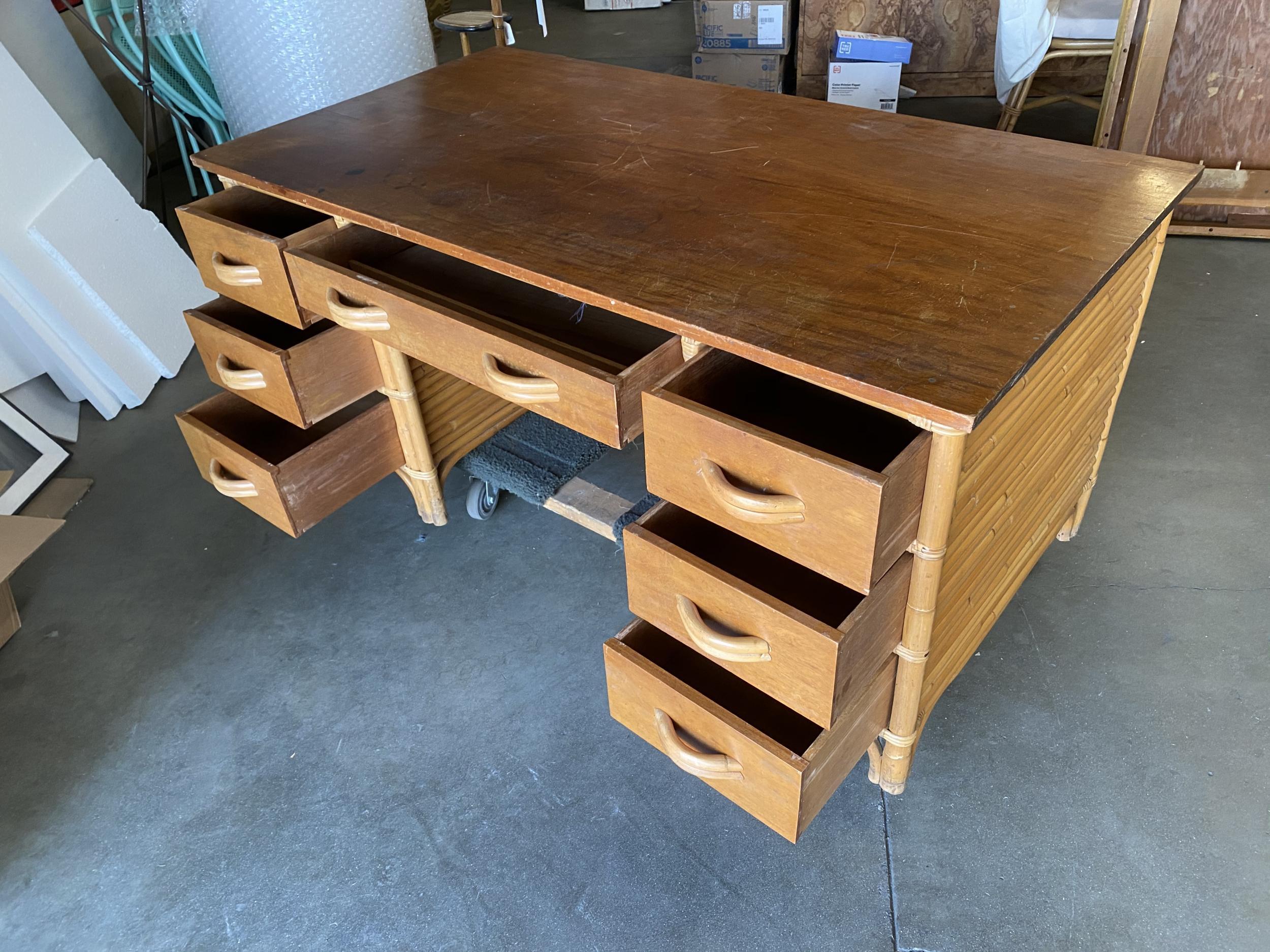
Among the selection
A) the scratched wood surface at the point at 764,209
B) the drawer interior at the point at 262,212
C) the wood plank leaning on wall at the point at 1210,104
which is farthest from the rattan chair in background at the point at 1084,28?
the drawer interior at the point at 262,212

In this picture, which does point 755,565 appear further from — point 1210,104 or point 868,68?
point 868,68

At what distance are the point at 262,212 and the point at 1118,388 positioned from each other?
139cm

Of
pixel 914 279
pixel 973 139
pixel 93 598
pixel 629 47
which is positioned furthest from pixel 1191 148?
pixel 93 598

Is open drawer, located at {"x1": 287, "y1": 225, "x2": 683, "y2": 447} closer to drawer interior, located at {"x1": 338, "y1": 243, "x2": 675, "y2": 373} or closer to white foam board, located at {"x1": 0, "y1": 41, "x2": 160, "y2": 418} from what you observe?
drawer interior, located at {"x1": 338, "y1": 243, "x2": 675, "y2": 373}

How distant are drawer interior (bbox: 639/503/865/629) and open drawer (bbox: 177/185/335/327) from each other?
2.12 ft

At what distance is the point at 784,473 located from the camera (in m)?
0.84

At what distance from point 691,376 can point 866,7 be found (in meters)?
3.05

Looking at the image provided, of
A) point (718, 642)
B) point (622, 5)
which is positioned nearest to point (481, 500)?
point (718, 642)

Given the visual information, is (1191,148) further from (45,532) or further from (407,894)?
(45,532)

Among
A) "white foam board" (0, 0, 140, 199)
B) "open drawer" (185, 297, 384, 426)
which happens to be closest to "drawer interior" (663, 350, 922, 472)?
"open drawer" (185, 297, 384, 426)

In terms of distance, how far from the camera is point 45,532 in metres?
1.64

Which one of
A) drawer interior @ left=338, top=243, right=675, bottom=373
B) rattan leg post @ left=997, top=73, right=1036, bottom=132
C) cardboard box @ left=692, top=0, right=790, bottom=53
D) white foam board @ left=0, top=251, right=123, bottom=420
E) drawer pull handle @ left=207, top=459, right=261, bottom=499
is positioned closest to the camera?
drawer interior @ left=338, top=243, right=675, bottom=373

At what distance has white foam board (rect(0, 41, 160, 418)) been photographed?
1.90 meters

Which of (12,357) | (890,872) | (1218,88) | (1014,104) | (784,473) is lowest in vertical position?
(890,872)
